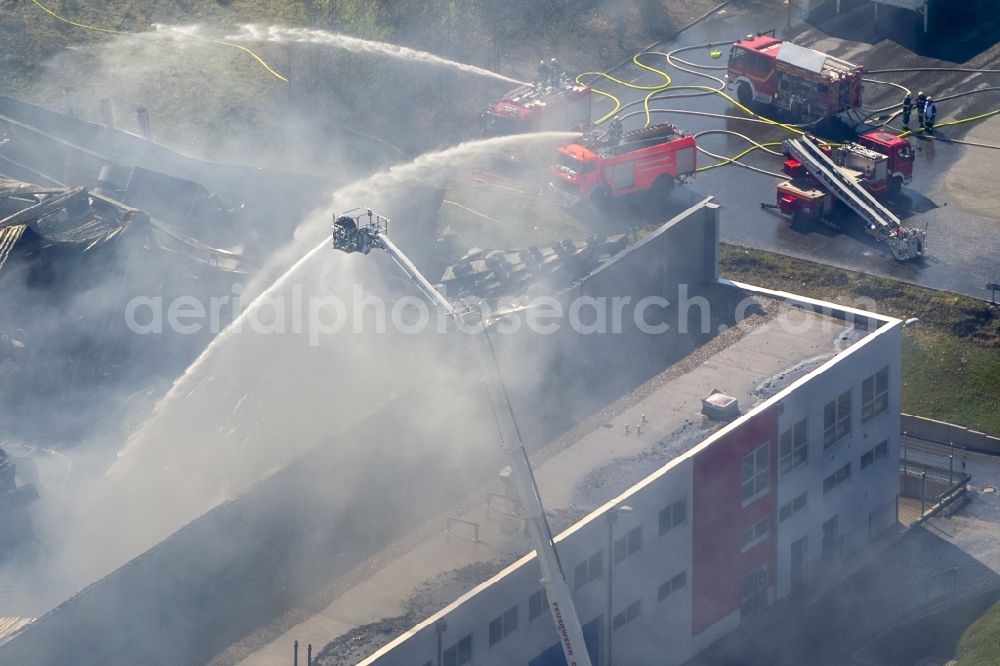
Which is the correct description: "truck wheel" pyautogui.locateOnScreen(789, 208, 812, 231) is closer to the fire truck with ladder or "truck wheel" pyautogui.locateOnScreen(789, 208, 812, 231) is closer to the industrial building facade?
the fire truck with ladder

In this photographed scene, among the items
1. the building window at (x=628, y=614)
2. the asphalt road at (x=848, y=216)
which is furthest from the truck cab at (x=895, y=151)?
the building window at (x=628, y=614)

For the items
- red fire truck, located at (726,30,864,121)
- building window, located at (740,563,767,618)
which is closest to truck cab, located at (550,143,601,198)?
red fire truck, located at (726,30,864,121)

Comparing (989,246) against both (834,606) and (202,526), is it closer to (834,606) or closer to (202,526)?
(834,606)

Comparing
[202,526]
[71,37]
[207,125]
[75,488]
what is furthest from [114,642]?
[71,37]

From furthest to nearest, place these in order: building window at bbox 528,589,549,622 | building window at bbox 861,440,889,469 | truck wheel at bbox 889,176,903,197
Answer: truck wheel at bbox 889,176,903,197
building window at bbox 861,440,889,469
building window at bbox 528,589,549,622

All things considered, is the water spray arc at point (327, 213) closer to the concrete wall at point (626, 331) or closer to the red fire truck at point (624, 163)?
the red fire truck at point (624, 163)

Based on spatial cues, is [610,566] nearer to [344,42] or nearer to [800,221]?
[800,221]
